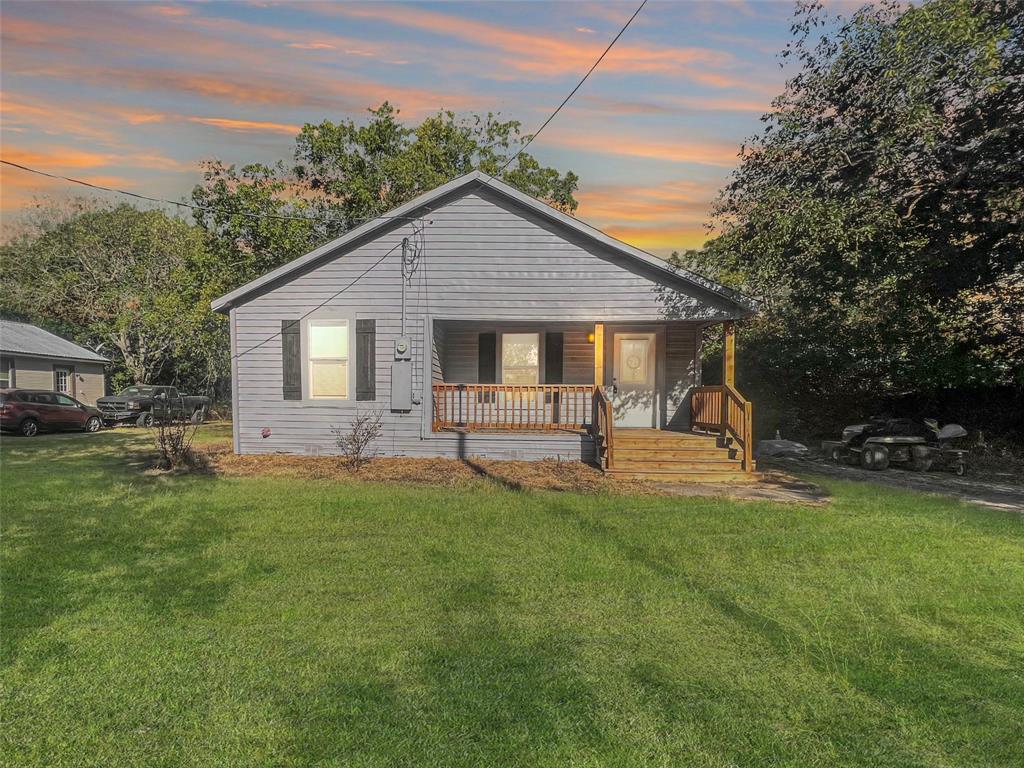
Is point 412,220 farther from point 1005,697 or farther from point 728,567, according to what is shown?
point 1005,697

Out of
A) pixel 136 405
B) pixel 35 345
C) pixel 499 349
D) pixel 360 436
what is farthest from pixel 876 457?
pixel 35 345

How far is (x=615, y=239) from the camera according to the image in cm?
1174

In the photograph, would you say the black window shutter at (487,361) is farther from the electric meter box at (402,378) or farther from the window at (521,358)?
the electric meter box at (402,378)

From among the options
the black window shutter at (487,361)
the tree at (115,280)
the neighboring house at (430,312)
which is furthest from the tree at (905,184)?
the tree at (115,280)

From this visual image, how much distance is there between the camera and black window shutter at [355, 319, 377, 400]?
12.3 m

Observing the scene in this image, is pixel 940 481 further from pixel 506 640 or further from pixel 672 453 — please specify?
pixel 506 640

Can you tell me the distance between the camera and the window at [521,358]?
1358 centimetres

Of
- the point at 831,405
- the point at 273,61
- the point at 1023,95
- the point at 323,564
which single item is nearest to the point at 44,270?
the point at 273,61

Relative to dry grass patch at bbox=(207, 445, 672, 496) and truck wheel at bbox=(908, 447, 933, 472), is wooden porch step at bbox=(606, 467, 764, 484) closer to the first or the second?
dry grass patch at bbox=(207, 445, 672, 496)

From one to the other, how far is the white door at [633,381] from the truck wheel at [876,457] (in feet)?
14.7

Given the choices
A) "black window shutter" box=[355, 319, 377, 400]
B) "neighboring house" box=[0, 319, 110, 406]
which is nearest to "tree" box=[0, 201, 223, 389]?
"neighboring house" box=[0, 319, 110, 406]

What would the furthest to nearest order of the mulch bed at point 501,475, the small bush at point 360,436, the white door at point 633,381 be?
the white door at point 633,381 → the small bush at point 360,436 → the mulch bed at point 501,475

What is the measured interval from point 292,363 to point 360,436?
89.9 inches

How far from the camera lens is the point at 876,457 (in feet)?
40.7
